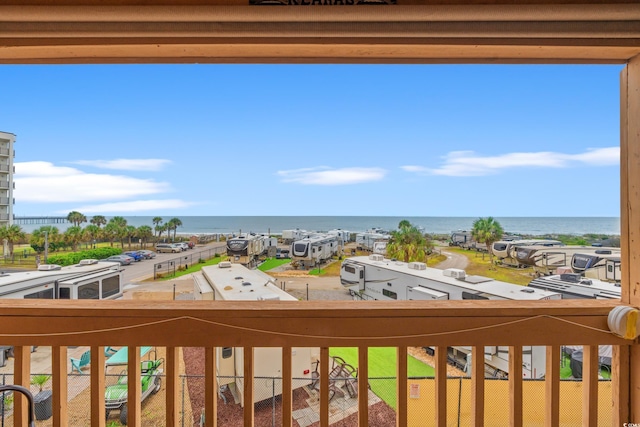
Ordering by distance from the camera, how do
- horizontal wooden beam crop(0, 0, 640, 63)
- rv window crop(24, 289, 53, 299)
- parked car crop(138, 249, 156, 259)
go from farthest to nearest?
1. parked car crop(138, 249, 156, 259)
2. rv window crop(24, 289, 53, 299)
3. horizontal wooden beam crop(0, 0, 640, 63)

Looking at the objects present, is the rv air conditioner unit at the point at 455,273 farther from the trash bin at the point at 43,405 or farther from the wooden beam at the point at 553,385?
the trash bin at the point at 43,405

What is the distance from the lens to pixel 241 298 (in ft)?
3.57

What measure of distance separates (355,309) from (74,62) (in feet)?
4.46

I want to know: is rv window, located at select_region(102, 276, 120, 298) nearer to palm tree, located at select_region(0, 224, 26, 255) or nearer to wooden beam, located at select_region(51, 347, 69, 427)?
wooden beam, located at select_region(51, 347, 69, 427)

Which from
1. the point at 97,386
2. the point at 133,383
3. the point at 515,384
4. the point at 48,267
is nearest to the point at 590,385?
the point at 515,384

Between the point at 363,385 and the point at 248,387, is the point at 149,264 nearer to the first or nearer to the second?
the point at 248,387

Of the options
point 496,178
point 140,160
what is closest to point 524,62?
point 496,178

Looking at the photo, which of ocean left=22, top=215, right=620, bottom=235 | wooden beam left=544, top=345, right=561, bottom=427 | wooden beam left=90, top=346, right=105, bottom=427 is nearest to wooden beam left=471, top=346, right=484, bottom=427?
wooden beam left=544, top=345, right=561, bottom=427

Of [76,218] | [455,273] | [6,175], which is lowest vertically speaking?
[455,273]

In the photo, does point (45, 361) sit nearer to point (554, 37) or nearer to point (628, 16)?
point (554, 37)

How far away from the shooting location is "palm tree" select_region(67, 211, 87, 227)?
3.72 ft

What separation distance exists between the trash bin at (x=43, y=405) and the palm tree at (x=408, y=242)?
1.30 metres

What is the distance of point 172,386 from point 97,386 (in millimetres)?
241

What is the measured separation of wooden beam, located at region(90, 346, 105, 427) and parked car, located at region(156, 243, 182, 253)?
375 millimetres
